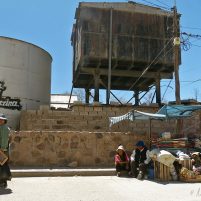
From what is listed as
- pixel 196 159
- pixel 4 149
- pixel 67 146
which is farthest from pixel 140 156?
pixel 4 149

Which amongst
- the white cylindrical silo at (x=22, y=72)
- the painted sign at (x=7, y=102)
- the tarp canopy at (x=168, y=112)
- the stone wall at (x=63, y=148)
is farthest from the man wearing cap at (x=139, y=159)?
the painted sign at (x=7, y=102)

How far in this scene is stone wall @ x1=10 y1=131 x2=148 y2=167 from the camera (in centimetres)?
1242

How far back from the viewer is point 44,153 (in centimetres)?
1252

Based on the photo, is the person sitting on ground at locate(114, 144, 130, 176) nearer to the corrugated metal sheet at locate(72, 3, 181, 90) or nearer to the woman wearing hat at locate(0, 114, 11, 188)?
the woman wearing hat at locate(0, 114, 11, 188)

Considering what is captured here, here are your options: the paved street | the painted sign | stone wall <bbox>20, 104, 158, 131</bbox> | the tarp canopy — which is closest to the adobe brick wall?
the tarp canopy

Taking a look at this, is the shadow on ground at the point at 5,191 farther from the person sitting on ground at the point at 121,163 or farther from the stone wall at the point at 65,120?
the stone wall at the point at 65,120

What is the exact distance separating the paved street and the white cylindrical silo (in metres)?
9.02

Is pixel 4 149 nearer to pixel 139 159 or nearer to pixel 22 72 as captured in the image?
pixel 139 159

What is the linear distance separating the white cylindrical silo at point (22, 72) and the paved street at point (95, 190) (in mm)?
9016

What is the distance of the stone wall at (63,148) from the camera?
1242cm

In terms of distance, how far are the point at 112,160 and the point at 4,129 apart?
16.8 feet

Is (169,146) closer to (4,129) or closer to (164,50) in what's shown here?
(4,129)

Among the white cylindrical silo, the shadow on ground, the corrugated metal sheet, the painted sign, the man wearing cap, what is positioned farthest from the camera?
the corrugated metal sheet

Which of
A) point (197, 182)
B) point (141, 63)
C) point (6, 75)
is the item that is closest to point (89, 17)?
point (141, 63)
